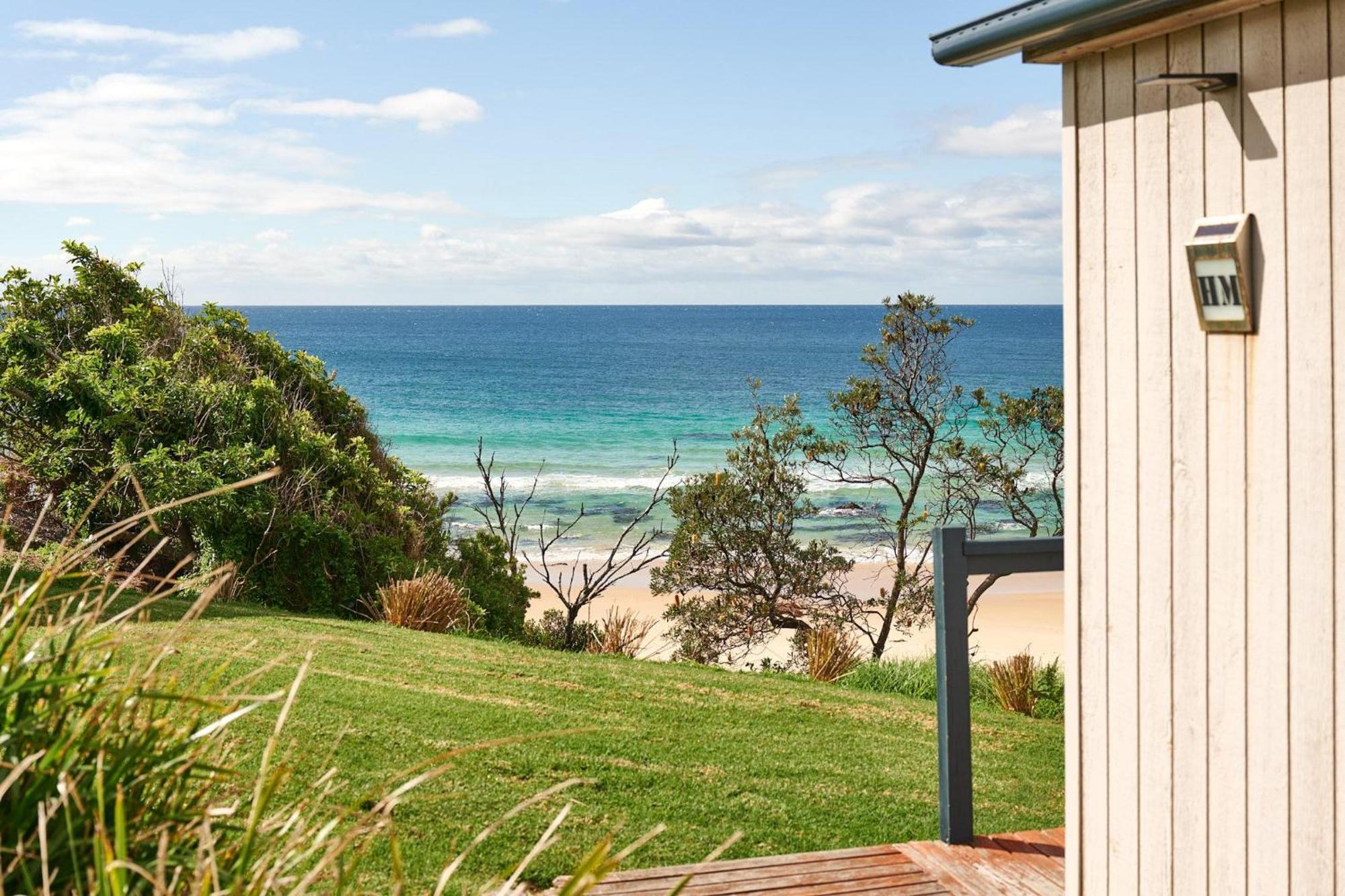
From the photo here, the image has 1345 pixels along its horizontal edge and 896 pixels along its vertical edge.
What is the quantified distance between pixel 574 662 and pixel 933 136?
2666 inches

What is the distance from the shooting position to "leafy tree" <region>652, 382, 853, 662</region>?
37.1ft

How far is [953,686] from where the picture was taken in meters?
3.73

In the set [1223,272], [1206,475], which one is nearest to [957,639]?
[1206,475]

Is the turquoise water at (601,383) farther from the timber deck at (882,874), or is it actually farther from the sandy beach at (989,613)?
the timber deck at (882,874)

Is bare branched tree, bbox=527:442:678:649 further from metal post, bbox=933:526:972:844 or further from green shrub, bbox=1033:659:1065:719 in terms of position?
metal post, bbox=933:526:972:844

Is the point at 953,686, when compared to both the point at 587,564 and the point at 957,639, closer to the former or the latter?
the point at 957,639

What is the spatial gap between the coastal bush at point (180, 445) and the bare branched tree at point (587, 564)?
1425 millimetres

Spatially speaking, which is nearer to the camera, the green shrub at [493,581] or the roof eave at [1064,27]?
the roof eave at [1064,27]

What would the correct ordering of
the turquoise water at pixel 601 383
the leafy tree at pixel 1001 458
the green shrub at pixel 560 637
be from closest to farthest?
the green shrub at pixel 560 637 < the leafy tree at pixel 1001 458 < the turquoise water at pixel 601 383

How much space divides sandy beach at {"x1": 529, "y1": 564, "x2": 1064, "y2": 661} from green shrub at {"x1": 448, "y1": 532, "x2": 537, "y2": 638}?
137 centimetres

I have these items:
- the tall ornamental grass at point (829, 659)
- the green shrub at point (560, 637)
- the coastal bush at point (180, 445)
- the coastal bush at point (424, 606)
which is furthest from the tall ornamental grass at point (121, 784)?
the green shrub at point (560, 637)

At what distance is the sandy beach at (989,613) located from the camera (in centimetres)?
1297

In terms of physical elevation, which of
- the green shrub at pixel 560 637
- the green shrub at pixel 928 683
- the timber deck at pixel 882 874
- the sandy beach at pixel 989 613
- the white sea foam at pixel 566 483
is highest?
the timber deck at pixel 882 874

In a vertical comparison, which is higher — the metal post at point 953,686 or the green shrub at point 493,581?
the metal post at point 953,686
